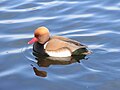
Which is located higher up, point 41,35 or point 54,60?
point 41,35

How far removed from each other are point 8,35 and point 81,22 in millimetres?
2095

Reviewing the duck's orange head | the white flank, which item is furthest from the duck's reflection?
the duck's orange head

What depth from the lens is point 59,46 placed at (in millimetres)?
9117

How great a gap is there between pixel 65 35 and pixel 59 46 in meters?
1.23

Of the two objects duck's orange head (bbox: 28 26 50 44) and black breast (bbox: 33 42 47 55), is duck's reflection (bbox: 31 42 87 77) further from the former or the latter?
duck's orange head (bbox: 28 26 50 44)

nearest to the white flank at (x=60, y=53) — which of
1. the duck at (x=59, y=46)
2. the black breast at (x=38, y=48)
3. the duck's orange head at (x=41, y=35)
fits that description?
the duck at (x=59, y=46)

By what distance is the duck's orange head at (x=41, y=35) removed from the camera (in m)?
9.30

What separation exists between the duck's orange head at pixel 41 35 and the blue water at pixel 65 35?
Answer: 36 centimetres

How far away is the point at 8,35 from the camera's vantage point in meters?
10.4

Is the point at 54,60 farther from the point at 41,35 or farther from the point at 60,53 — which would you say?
the point at 41,35

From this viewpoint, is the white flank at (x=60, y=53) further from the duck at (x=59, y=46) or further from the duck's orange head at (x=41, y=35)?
the duck's orange head at (x=41, y=35)

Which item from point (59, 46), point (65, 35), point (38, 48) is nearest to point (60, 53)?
point (59, 46)

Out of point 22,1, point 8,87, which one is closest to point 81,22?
point 22,1

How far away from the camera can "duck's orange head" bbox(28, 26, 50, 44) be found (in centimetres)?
930
